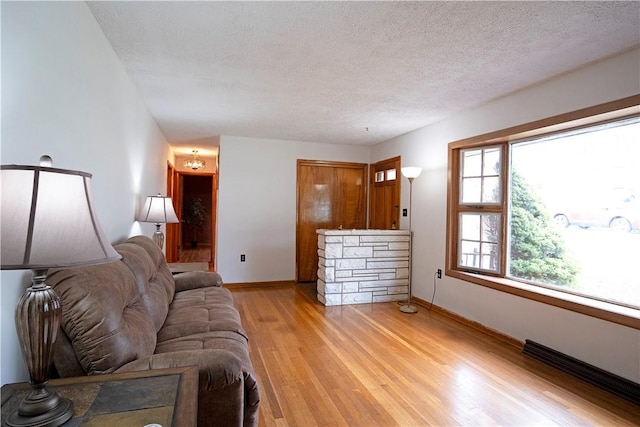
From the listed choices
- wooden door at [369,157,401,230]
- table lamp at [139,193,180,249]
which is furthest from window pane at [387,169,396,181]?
table lamp at [139,193,180,249]

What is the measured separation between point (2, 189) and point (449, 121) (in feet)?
13.1

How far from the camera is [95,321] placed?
4.20 ft

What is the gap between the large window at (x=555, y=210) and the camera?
252 cm


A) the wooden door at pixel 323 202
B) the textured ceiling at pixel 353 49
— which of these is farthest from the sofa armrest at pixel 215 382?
the wooden door at pixel 323 202

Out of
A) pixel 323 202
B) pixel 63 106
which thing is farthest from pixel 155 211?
pixel 323 202

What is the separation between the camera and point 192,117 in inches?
165

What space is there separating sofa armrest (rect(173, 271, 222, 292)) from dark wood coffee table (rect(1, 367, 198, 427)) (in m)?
1.97

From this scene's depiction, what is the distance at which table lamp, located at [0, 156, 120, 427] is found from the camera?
813 mm

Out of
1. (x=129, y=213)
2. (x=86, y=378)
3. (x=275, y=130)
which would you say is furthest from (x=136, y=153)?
(x=86, y=378)

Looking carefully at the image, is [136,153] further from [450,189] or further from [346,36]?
[450,189]

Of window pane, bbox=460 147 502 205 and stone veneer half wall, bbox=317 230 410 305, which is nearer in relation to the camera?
window pane, bbox=460 147 502 205

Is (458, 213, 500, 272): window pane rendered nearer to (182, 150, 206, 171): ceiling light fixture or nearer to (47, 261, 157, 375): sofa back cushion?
(47, 261, 157, 375): sofa back cushion

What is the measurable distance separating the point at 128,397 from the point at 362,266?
11.9ft

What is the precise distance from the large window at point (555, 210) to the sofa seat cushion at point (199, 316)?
2467mm
